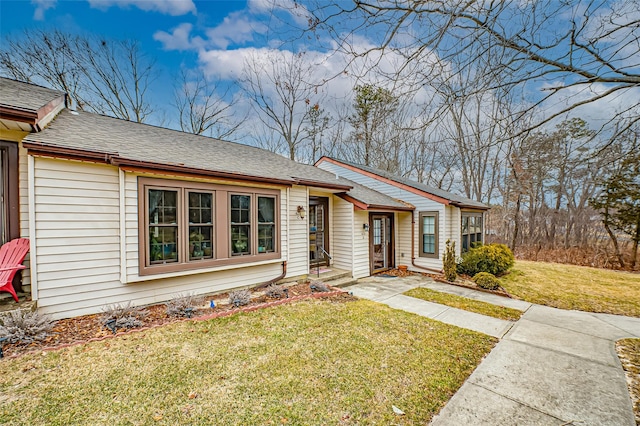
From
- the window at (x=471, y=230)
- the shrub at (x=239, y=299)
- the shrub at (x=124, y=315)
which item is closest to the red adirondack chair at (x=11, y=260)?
the shrub at (x=124, y=315)

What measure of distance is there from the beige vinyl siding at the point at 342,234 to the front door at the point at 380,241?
Result: 1.02 meters

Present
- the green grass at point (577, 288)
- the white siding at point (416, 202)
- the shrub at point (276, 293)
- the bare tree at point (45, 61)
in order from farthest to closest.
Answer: the bare tree at point (45, 61) → the white siding at point (416, 202) → the green grass at point (577, 288) → the shrub at point (276, 293)

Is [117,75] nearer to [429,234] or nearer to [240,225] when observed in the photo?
[240,225]

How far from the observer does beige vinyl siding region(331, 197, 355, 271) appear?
27.8 feet

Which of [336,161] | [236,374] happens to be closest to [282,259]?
[236,374]

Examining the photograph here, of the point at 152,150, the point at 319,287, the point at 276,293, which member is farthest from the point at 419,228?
the point at 152,150

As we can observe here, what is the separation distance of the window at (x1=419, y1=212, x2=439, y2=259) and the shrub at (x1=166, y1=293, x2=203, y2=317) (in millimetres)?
7910

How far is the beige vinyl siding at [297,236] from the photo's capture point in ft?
23.8

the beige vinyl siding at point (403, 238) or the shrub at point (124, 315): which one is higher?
the beige vinyl siding at point (403, 238)

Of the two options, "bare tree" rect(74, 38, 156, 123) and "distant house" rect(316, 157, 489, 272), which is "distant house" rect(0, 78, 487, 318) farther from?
"bare tree" rect(74, 38, 156, 123)

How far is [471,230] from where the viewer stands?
10992 millimetres

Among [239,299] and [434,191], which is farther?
[434,191]

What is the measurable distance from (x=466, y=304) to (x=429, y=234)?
3964 mm

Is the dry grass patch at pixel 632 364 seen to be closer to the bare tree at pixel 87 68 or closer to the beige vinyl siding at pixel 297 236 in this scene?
the beige vinyl siding at pixel 297 236
